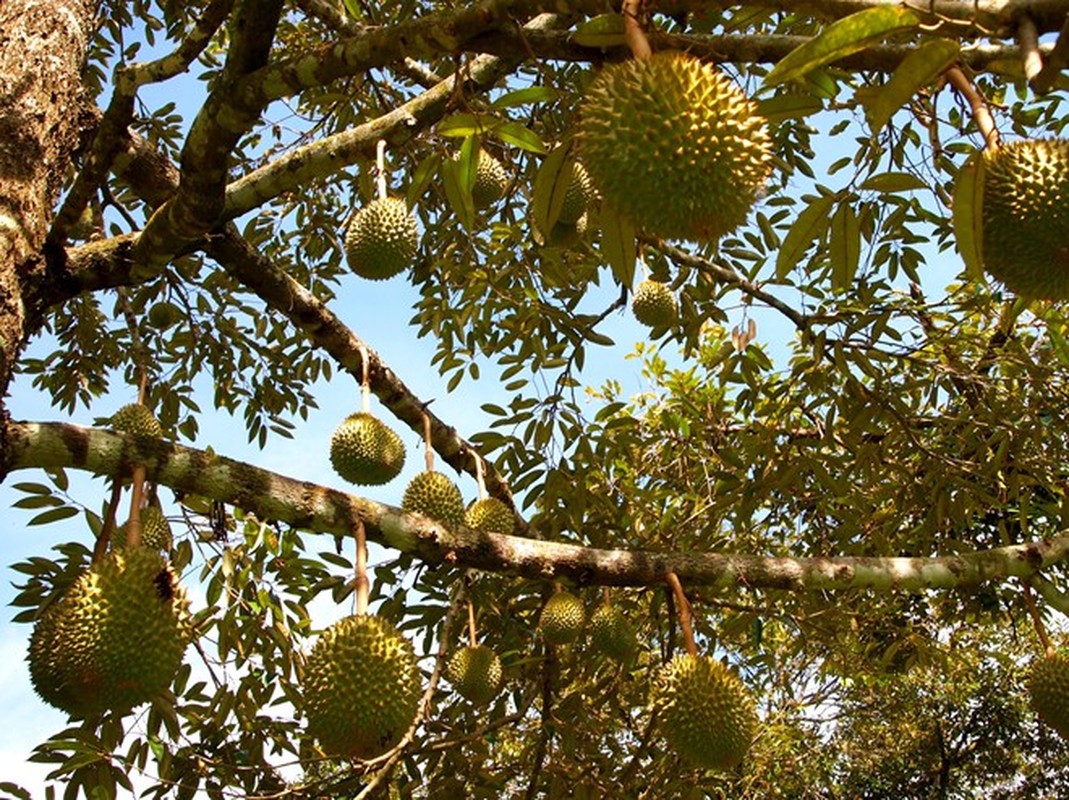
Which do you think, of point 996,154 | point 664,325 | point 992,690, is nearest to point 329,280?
point 664,325

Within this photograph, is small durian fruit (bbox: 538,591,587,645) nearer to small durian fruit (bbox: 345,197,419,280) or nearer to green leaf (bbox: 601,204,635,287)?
small durian fruit (bbox: 345,197,419,280)

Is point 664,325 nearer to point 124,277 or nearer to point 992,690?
point 124,277

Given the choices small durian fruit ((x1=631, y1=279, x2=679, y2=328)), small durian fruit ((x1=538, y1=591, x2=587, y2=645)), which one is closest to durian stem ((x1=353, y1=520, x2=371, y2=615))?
small durian fruit ((x1=538, y1=591, x2=587, y2=645))

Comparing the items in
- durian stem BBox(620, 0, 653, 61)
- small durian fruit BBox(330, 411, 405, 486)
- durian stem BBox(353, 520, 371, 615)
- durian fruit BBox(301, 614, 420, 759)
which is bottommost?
durian fruit BBox(301, 614, 420, 759)

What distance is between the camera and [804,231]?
1.45 meters

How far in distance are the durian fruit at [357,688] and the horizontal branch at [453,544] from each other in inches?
10.3

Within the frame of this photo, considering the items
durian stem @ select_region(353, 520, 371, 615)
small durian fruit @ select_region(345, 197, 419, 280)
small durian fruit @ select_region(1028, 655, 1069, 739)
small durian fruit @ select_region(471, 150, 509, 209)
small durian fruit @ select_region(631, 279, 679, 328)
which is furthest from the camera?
small durian fruit @ select_region(631, 279, 679, 328)

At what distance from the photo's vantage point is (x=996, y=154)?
112 cm

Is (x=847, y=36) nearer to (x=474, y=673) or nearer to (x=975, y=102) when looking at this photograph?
(x=975, y=102)

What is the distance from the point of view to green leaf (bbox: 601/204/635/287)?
141 cm

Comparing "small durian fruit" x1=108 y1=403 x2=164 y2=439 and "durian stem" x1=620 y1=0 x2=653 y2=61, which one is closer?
"durian stem" x1=620 y1=0 x2=653 y2=61

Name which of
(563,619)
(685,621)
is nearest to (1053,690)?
(685,621)

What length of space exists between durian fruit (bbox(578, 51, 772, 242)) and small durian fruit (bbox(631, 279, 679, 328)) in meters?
1.72

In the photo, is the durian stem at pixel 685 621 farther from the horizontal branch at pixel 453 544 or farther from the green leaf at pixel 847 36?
the green leaf at pixel 847 36
